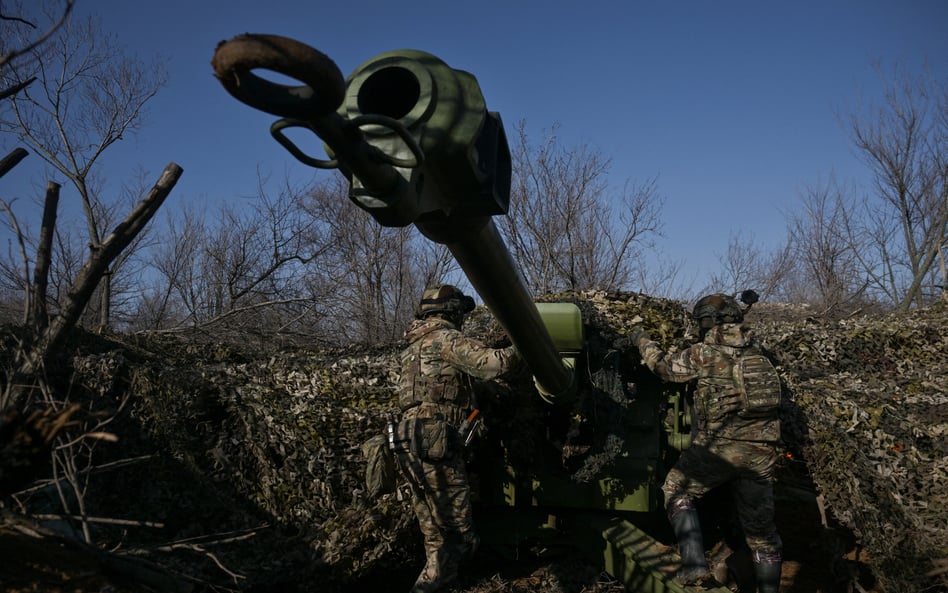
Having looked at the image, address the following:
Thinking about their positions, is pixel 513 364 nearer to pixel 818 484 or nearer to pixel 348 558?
pixel 348 558

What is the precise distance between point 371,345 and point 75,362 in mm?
3179

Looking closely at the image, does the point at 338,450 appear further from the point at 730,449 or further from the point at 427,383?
the point at 730,449

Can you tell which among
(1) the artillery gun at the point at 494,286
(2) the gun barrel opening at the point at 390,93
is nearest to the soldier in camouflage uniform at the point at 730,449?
(1) the artillery gun at the point at 494,286

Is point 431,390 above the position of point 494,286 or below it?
below

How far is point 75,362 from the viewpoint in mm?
6195

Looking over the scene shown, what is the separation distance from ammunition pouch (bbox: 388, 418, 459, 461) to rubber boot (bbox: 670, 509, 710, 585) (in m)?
1.73

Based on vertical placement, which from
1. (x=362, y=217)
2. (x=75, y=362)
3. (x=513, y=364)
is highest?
(x=362, y=217)

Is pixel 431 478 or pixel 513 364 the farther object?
pixel 431 478

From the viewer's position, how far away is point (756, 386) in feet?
18.9

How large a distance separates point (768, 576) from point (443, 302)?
319 centimetres

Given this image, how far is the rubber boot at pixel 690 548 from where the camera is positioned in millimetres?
5043

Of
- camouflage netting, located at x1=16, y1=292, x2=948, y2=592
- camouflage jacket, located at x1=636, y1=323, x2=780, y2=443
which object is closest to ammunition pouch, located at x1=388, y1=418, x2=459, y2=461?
camouflage netting, located at x1=16, y1=292, x2=948, y2=592

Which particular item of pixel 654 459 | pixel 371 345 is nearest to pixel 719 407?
pixel 654 459

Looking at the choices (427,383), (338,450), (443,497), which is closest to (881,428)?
(443,497)
